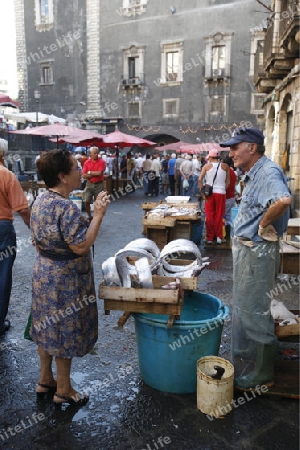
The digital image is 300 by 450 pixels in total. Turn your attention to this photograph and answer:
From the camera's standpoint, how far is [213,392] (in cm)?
303

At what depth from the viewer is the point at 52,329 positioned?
2.94 meters

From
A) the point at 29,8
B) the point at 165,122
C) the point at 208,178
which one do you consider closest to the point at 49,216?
the point at 208,178

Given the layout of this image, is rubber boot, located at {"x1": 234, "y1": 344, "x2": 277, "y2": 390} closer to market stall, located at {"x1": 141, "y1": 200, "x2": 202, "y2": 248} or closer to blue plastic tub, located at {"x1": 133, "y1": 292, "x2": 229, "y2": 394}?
blue plastic tub, located at {"x1": 133, "y1": 292, "x2": 229, "y2": 394}

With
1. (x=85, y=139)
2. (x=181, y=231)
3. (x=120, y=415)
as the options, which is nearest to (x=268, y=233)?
(x=120, y=415)

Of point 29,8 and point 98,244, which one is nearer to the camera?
point 98,244

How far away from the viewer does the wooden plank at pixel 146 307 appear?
10.1 feet

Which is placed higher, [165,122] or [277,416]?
[165,122]

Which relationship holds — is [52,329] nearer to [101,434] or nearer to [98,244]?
[101,434]

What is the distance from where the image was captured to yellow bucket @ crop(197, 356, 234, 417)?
9.91 ft

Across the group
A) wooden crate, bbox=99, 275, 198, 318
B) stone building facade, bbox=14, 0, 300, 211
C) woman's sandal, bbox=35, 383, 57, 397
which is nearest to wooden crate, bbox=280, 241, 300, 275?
wooden crate, bbox=99, 275, 198, 318

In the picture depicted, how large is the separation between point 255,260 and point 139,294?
97cm

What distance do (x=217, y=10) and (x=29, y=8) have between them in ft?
57.9

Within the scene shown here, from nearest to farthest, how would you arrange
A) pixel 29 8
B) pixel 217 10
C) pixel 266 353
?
pixel 266 353
pixel 217 10
pixel 29 8

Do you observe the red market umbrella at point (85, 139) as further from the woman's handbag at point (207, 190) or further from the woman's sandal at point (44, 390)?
the woman's sandal at point (44, 390)
